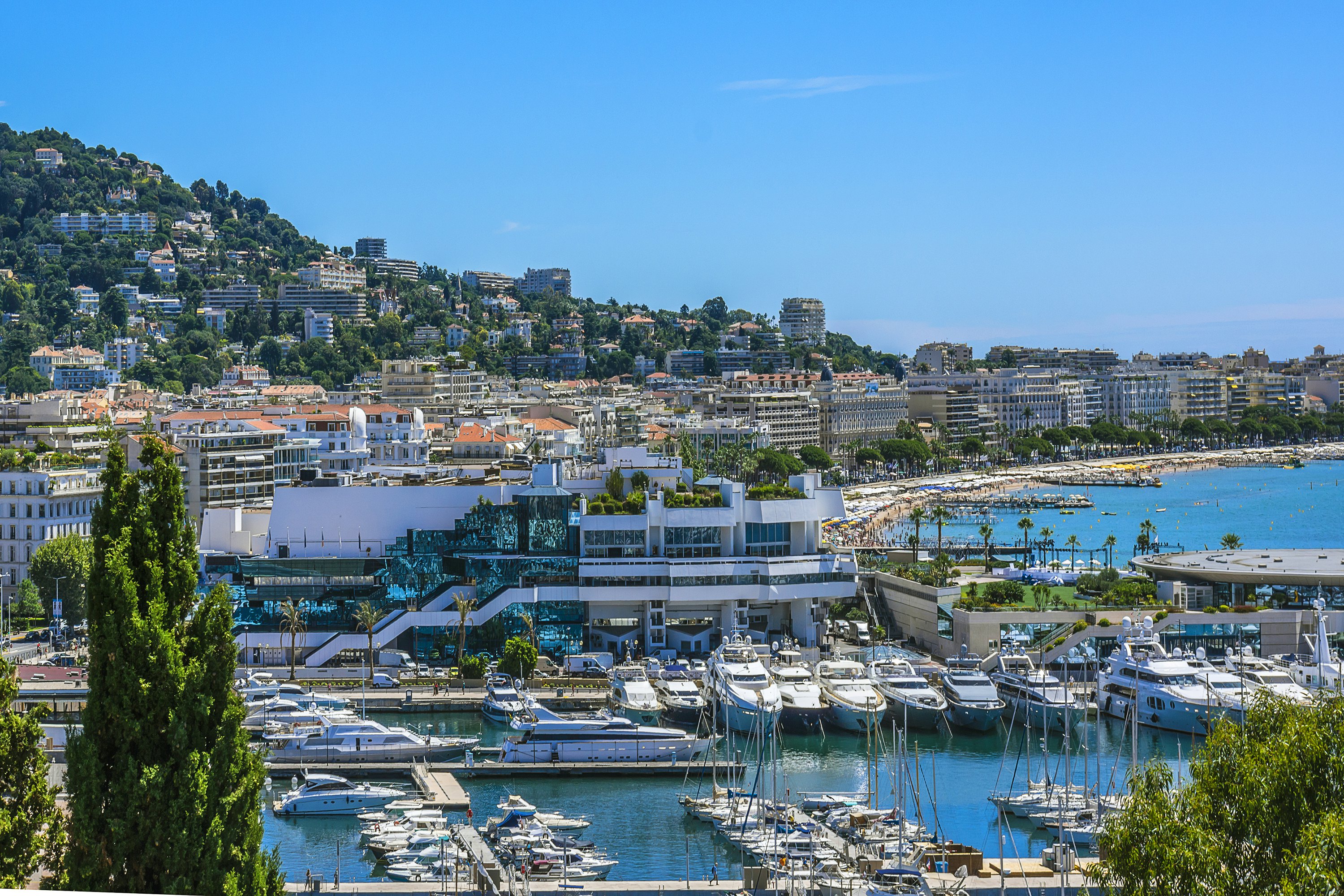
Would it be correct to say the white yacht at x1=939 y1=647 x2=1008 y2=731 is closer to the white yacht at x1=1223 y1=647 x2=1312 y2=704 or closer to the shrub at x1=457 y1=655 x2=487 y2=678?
the white yacht at x1=1223 y1=647 x2=1312 y2=704

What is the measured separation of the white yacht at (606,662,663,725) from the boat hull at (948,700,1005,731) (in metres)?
5.93

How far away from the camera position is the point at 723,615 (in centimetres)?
3975

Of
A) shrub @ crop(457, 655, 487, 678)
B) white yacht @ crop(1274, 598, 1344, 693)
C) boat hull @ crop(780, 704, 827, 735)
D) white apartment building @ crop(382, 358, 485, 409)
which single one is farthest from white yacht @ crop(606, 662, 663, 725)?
white apartment building @ crop(382, 358, 485, 409)

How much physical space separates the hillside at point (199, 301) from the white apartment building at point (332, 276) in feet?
7.63

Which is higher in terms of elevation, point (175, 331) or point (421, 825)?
point (175, 331)

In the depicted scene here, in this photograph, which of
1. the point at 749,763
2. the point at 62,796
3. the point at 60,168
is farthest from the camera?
the point at 60,168

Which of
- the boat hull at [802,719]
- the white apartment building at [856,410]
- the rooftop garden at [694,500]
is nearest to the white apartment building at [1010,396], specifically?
the white apartment building at [856,410]

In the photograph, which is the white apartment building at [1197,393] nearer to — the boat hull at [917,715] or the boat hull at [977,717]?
the boat hull at [977,717]

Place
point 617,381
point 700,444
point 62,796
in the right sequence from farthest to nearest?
1. point 617,381
2. point 700,444
3. point 62,796

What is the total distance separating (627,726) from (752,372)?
363ft

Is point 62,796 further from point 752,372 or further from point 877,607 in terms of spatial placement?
point 752,372

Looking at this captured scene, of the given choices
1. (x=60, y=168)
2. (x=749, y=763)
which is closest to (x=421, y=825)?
(x=749, y=763)

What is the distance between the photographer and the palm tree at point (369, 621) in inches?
1454

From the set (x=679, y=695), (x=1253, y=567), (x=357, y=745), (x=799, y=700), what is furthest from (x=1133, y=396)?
(x=357, y=745)
